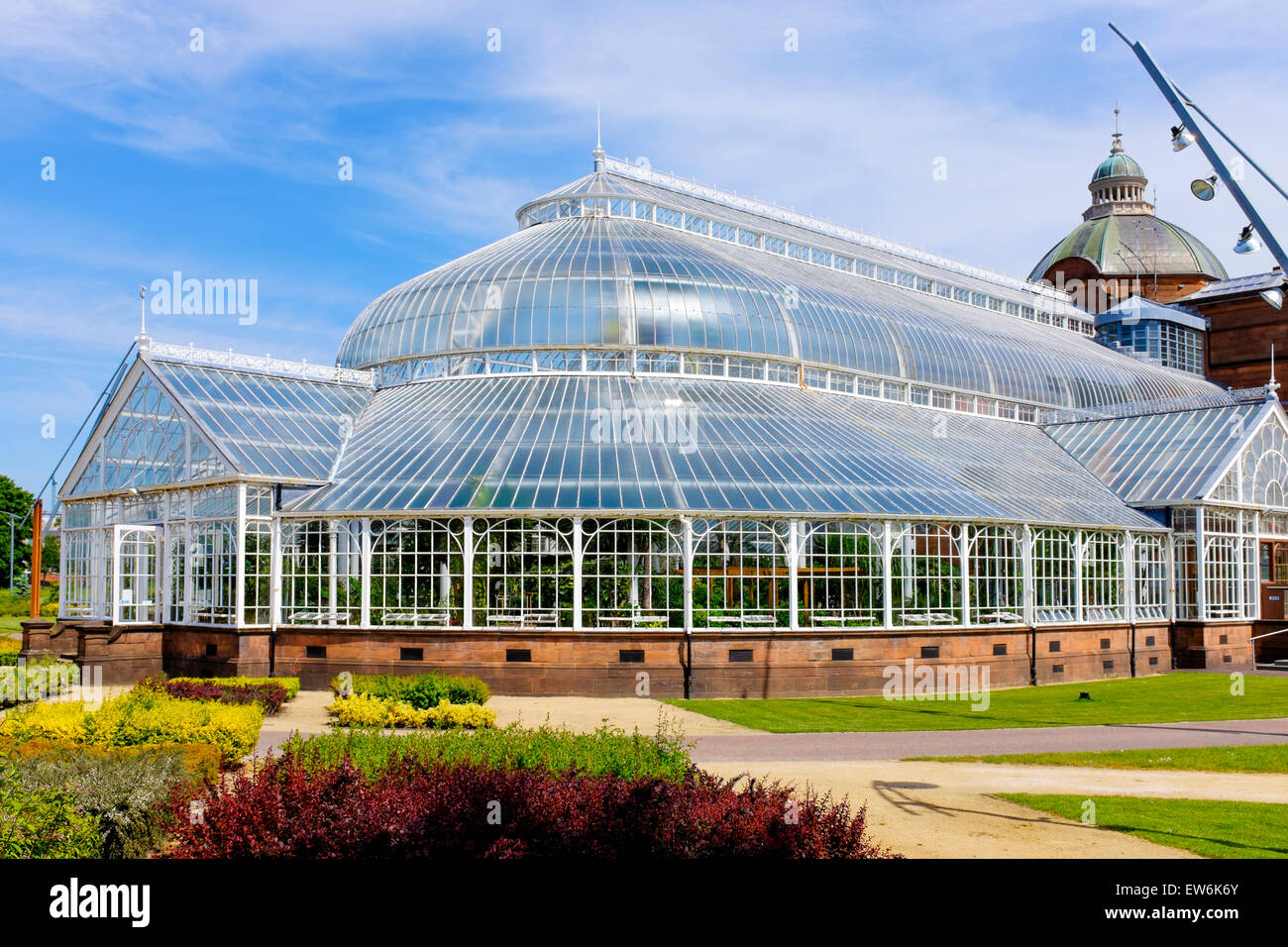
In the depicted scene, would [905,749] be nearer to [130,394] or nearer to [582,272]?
[582,272]

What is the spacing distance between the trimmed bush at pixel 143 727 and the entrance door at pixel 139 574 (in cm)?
1802

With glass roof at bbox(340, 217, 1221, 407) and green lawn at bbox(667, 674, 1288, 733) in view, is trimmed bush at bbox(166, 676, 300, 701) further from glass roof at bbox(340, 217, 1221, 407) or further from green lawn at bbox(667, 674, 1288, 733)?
glass roof at bbox(340, 217, 1221, 407)

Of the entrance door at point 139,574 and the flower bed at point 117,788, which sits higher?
the entrance door at point 139,574

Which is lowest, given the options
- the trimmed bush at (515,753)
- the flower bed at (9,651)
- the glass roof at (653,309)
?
the flower bed at (9,651)

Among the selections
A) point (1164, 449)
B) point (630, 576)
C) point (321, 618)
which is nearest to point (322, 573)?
point (321, 618)

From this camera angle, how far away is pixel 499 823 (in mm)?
13273

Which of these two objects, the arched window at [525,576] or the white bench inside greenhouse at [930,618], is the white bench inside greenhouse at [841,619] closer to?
the white bench inside greenhouse at [930,618]

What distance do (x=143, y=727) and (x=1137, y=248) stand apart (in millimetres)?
87530

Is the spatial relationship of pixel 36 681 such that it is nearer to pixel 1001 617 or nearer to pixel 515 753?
pixel 515 753

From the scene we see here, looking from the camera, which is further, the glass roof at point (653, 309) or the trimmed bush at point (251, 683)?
the glass roof at point (653, 309)

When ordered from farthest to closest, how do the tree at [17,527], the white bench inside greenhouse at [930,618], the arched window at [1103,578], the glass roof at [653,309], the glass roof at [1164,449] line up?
1. the tree at [17,527]
2. the glass roof at [1164,449]
3. the glass roof at [653,309]
4. the arched window at [1103,578]
5. the white bench inside greenhouse at [930,618]

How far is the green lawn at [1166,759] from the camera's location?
22.1 m

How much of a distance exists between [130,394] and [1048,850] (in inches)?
1414

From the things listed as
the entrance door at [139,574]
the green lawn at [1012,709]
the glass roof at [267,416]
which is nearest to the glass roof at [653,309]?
the glass roof at [267,416]
